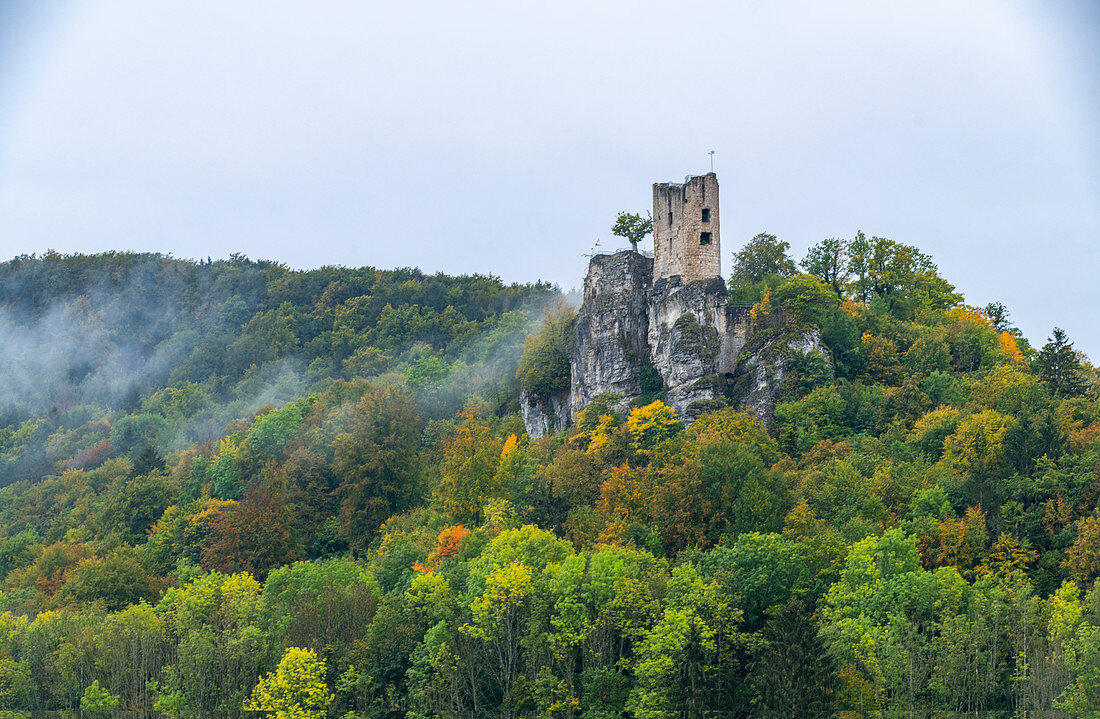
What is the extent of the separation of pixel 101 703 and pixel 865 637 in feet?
105

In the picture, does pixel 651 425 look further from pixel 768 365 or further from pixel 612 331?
pixel 612 331

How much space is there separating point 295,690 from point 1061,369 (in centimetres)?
4268

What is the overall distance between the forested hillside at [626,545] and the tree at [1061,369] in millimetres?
145

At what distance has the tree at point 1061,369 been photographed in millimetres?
76562

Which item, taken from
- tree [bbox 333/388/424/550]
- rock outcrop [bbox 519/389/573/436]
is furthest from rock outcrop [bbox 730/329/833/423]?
tree [bbox 333/388/424/550]

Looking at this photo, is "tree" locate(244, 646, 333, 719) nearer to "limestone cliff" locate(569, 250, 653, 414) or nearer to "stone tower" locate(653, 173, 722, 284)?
"limestone cliff" locate(569, 250, 653, 414)

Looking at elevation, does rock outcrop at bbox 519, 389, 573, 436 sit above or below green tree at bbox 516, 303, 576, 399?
below

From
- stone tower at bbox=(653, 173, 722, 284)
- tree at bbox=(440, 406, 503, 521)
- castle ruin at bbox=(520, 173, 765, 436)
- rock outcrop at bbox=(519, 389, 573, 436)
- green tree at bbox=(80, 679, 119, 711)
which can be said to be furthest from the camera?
rock outcrop at bbox=(519, 389, 573, 436)

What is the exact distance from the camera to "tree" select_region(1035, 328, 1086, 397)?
7656 cm

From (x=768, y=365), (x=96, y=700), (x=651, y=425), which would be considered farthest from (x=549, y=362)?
(x=96, y=700)

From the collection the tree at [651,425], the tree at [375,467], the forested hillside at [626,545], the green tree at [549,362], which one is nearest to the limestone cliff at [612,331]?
the green tree at [549,362]

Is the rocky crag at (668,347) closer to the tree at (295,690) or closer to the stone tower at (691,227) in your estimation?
the stone tower at (691,227)

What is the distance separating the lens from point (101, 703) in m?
63.2

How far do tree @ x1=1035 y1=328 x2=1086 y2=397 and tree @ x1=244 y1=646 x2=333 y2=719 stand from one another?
132 ft
